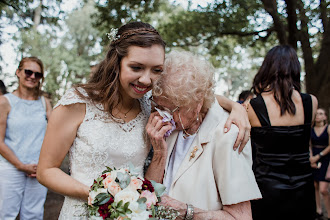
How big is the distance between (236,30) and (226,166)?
28.6 feet

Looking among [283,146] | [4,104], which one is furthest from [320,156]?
[4,104]

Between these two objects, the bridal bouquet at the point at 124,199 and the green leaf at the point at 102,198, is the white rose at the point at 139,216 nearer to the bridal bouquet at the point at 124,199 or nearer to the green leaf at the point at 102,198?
the bridal bouquet at the point at 124,199

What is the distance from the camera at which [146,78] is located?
2092 mm

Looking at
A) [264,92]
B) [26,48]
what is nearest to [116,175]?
[264,92]

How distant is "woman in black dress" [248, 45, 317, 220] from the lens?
117 inches

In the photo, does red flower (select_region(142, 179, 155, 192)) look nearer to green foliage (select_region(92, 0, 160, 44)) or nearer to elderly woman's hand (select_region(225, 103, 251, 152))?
elderly woman's hand (select_region(225, 103, 251, 152))

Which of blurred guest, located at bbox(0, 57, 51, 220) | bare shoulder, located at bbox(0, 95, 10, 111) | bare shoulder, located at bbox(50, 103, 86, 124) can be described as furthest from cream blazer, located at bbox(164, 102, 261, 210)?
bare shoulder, located at bbox(0, 95, 10, 111)

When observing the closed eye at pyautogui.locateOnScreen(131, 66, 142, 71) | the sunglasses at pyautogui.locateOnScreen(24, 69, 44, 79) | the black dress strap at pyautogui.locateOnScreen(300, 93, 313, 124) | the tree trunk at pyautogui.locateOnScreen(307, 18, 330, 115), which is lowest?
the black dress strap at pyautogui.locateOnScreen(300, 93, 313, 124)

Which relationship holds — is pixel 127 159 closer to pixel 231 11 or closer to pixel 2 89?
pixel 2 89

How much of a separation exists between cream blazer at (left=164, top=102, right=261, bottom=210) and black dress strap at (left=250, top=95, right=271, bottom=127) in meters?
0.95

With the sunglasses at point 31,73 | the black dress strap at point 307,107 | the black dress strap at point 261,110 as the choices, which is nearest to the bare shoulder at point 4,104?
the sunglasses at point 31,73

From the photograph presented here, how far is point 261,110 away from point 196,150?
4.05 ft

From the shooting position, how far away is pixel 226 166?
191 centimetres

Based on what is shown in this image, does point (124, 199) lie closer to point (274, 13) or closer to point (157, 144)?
point (157, 144)
